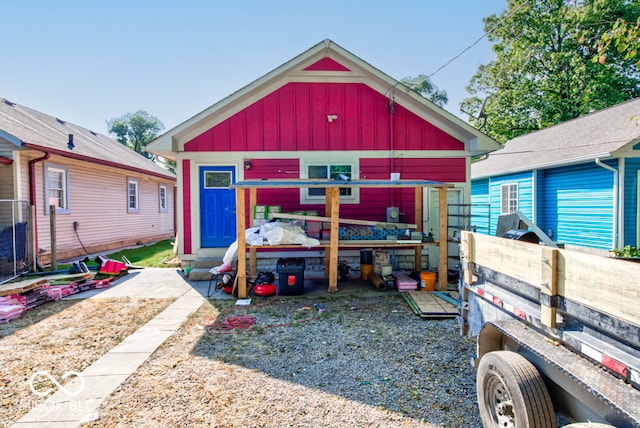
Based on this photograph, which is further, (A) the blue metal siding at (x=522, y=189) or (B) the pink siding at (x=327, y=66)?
(A) the blue metal siding at (x=522, y=189)

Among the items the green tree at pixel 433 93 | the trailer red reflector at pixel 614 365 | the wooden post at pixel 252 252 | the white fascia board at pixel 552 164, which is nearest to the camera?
the trailer red reflector at pixel 614 365

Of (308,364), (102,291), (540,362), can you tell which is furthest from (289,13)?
(540,362)

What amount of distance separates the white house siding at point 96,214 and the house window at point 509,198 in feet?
49.3

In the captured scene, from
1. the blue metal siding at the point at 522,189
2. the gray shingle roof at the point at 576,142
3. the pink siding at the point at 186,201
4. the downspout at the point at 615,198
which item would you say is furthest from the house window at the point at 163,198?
the downspout at the point at 615,198

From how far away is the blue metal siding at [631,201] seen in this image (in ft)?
29.2

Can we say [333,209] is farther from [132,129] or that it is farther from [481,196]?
[132,129]

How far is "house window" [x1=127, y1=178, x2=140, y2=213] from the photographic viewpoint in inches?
535

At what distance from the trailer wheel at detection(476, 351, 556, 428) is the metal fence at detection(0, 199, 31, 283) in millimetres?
8540

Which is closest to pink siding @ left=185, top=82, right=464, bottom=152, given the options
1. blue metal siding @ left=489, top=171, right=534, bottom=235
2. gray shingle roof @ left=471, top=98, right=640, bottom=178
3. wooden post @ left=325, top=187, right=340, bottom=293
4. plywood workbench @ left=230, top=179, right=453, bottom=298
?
plywood workbench @ left=230, top=179, right=453, bottom=298

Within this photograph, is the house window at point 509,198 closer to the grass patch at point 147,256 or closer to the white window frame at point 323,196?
the white window frame at point 323,196

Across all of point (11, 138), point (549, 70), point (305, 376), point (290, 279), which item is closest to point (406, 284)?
point (290, 279)

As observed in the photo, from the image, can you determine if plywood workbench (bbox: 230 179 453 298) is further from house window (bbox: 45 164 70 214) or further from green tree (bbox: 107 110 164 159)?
green tree (bbox: 107 110 164 159)

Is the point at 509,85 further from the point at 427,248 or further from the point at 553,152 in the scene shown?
the point at 427,248

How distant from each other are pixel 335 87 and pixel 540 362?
7716mm
